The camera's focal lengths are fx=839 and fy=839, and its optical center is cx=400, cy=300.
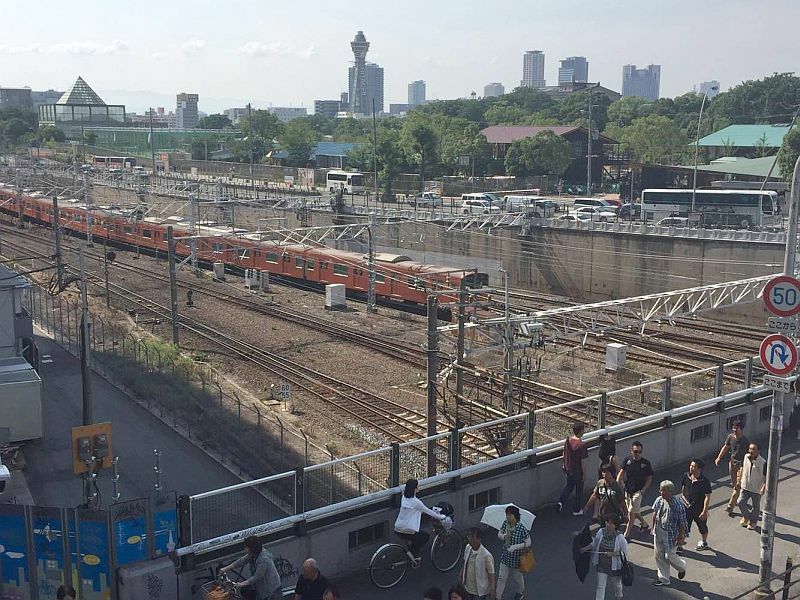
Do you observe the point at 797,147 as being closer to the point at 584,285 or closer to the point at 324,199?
the point at 584,285

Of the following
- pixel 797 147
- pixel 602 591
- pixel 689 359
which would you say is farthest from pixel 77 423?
pixel 797 147

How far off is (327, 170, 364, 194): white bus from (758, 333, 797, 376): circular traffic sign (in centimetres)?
5780

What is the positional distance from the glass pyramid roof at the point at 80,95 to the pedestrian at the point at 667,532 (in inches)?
6216

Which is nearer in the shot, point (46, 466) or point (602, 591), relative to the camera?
point (602, 591)

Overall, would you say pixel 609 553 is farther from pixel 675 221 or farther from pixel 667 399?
pixel 675 221

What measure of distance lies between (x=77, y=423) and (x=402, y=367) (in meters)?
9.72

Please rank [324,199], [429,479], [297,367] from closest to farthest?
[429,479], [297,367], [324,199]

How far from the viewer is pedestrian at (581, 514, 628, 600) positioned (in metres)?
8.90

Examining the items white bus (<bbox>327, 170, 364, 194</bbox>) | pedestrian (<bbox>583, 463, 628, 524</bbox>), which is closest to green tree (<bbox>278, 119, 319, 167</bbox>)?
white bus (<bbox>327, 170, 364, 194</bbox>)

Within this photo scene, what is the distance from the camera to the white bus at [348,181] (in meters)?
68.1

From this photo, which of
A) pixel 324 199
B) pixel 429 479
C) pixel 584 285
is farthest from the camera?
pixel 324 199

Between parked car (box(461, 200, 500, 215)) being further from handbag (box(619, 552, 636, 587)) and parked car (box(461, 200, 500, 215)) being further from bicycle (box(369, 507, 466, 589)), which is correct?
handbag (box(619, 552, 636, 587))

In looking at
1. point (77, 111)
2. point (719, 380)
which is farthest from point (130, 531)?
point (77, 111)

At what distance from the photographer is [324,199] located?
57562 mm
